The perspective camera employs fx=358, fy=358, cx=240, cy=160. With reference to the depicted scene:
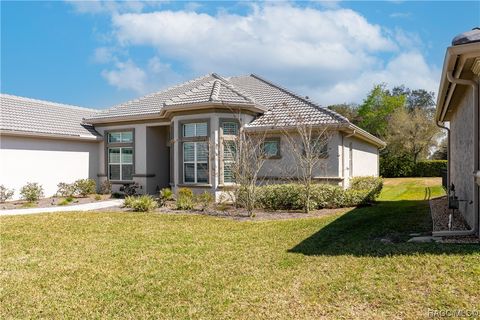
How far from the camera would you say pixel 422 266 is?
5363 millimetres

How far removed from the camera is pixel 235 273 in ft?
18.7

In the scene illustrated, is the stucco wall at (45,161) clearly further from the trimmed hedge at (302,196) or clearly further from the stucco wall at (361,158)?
the stucco wall at (361,158)

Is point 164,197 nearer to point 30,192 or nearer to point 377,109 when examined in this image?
point 30,192

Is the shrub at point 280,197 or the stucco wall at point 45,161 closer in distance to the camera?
the shrub at point 280,197

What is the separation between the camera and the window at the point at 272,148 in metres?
15.8

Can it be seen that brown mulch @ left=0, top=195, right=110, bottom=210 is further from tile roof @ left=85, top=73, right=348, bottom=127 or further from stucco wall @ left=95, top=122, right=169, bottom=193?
tile roof @ left=85, top=73, right=348, bottom=127

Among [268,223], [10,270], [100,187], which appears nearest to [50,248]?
[10,270]

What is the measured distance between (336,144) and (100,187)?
42.0ft

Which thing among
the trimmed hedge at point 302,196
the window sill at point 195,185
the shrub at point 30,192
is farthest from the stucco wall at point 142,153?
the trimmed hedge at point 302,196

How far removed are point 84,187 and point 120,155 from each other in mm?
2488

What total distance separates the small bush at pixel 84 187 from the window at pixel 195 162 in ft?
19.2

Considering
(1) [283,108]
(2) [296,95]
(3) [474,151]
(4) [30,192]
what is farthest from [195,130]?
(3) [474,151]

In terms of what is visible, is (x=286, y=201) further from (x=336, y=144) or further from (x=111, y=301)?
(x=111, y=301)

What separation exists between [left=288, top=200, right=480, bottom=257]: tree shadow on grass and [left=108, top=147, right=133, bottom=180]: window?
1236 cm
